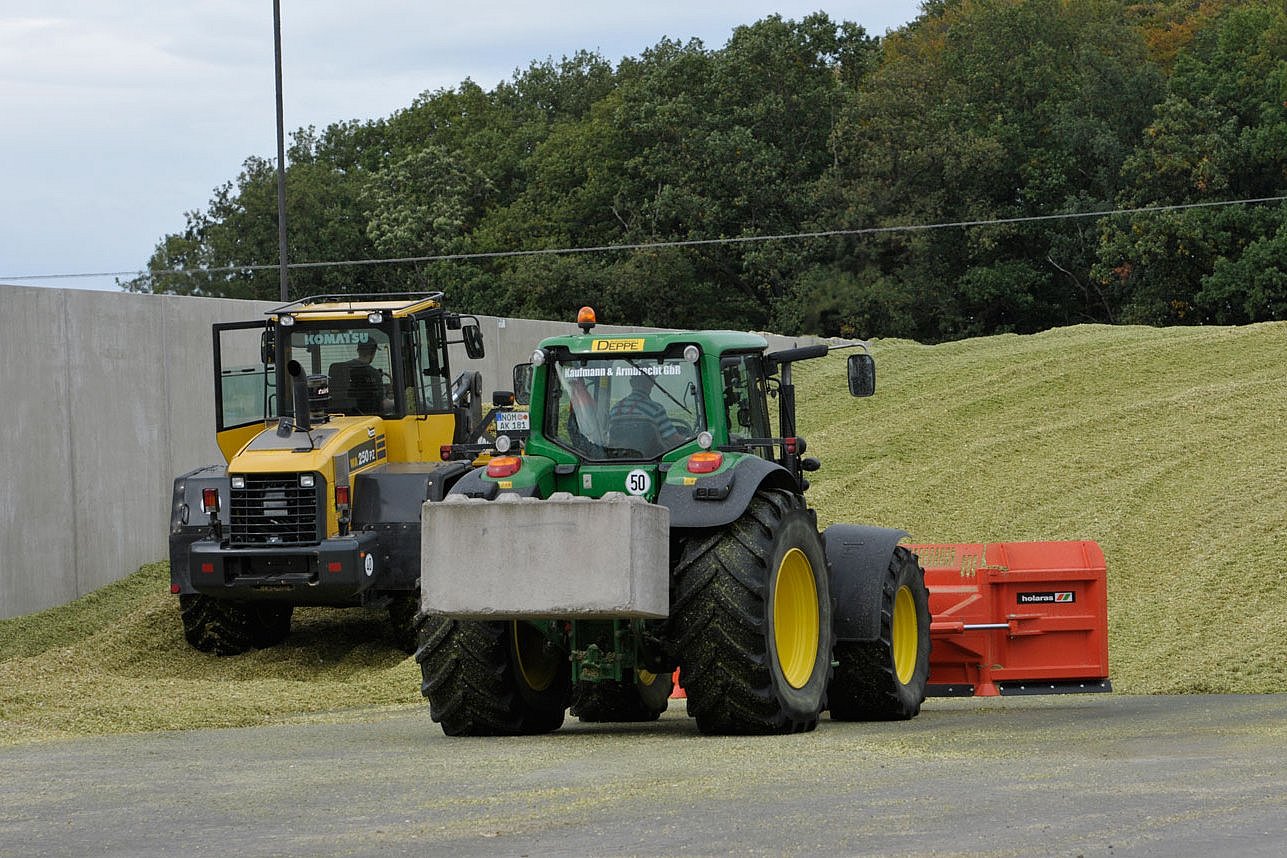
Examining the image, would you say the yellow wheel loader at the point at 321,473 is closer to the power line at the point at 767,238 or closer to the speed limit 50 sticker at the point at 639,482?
the speed limit 50 sticker at the point at 639,482

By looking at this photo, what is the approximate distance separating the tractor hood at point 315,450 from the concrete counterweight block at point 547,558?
16.5 feet

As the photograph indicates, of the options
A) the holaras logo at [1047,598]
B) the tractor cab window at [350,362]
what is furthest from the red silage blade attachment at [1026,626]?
the tractor cab window at [350,362]

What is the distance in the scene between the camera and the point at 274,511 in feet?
44.8

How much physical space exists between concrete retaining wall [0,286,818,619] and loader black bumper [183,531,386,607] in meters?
3.78

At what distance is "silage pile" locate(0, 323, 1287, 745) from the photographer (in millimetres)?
12648

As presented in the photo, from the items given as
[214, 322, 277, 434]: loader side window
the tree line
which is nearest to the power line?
the tree line

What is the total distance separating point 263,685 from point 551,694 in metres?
4.29

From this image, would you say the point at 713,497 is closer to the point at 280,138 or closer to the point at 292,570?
the point at 292,570

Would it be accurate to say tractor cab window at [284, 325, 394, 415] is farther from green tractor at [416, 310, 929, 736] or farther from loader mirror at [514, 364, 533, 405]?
green tractor at [416, 310, 929, 736]

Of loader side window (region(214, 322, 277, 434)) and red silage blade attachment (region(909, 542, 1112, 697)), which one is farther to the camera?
loader side window (region(214, 322, 277, 434))

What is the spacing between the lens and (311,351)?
581 inches

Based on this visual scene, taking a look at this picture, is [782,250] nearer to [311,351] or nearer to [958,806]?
[311,351]

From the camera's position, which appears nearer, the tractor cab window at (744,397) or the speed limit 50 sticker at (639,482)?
the speed limit 50 sticker at (639,482)

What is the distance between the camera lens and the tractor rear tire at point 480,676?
9367 mm
